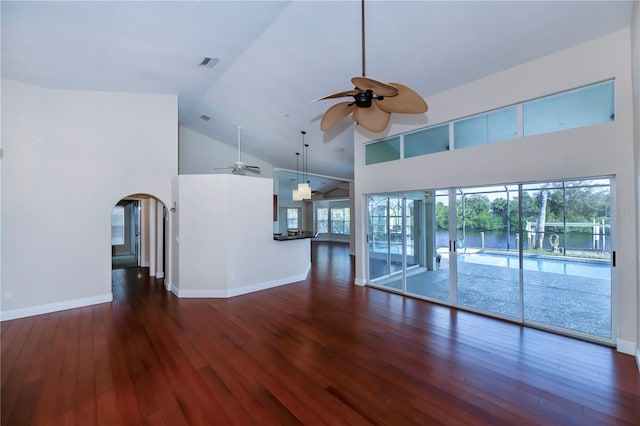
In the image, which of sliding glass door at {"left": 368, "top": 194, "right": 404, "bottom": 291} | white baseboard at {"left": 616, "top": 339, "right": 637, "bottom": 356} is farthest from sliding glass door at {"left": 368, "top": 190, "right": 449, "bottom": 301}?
white baseboard at {"left": 616, "top": 339, "right": 637, "bottom": 356}

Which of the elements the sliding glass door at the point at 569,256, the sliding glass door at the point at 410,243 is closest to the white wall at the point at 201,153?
the sliding glass door at the point at 410,243

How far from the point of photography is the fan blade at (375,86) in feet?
6.19

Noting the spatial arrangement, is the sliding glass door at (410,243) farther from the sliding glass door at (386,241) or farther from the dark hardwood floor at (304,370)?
the dark hardwood floor at (304,370)

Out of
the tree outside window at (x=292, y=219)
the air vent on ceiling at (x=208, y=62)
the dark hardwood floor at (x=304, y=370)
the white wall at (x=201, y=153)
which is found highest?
the air vent on ceiling at (x=208, y=62)

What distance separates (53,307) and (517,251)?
286 inches

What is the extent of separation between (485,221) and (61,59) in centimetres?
665

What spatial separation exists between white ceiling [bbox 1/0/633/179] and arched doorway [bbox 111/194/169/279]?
2.30 m

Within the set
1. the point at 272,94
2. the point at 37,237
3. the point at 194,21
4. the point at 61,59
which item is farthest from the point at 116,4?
the point at 37,237

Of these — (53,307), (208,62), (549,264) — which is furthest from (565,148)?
(53,307)

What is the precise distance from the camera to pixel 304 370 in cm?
264

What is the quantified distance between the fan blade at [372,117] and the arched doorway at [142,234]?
461 cm

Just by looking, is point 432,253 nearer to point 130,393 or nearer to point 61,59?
point 130,393

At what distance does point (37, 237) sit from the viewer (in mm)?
4305

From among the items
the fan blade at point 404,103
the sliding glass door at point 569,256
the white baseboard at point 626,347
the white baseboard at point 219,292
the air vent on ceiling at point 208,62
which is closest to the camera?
Result: the fan blade at point 404,103
